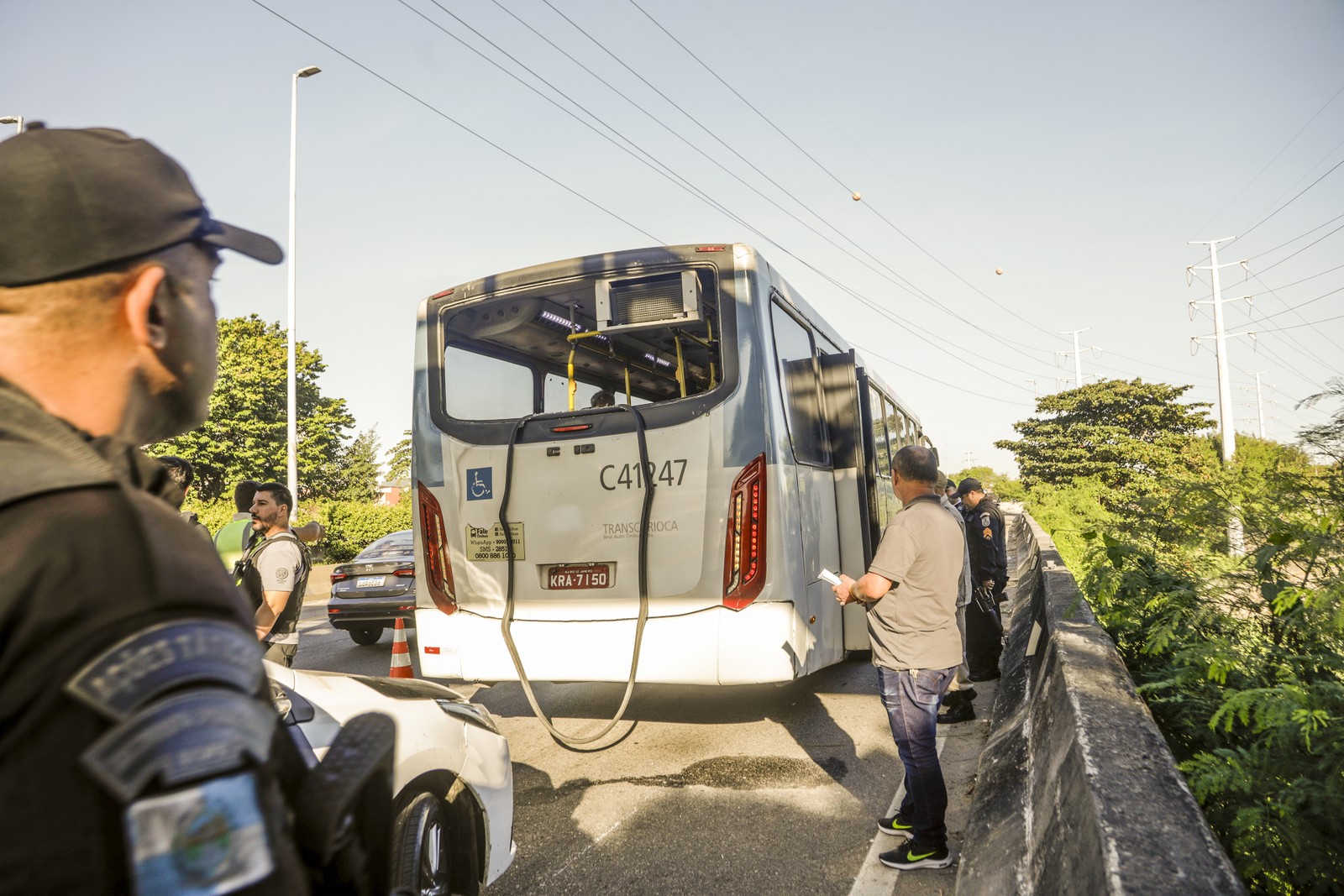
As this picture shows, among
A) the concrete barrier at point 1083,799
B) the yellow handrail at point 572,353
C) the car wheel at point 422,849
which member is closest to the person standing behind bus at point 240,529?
the yellow handrail at point 572,353

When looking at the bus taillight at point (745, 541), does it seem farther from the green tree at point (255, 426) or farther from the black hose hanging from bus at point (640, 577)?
the green tree at point (255, 426)

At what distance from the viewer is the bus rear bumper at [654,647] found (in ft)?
18.7

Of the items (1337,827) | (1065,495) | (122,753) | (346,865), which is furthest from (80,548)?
(1065,495)

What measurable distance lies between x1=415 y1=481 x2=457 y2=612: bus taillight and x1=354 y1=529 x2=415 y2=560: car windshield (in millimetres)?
5583

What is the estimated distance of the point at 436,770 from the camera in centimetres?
342

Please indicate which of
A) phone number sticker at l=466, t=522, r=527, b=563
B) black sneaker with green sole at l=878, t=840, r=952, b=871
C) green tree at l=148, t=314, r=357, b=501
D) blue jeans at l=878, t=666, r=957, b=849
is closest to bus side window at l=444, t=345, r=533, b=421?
phone number sticker at l=466, t=522, r=527, b=563

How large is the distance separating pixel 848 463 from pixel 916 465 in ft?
10.4

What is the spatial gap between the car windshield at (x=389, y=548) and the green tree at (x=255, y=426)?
23.7 m

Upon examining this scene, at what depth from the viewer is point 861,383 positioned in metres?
8.41

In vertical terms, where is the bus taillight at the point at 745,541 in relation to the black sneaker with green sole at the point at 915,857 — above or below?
above

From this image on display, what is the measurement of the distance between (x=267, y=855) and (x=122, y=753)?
0.16m

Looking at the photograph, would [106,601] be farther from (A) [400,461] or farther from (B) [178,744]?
(A) [400,461]

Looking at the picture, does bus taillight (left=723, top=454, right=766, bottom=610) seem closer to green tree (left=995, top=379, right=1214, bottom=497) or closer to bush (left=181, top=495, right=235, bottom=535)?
bush (left=181, top=495, right=235, bottom=535)

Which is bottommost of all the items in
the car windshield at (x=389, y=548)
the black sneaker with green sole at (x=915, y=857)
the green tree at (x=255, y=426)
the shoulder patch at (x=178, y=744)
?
the black sneaker with green sole at (x=915, y=857)
